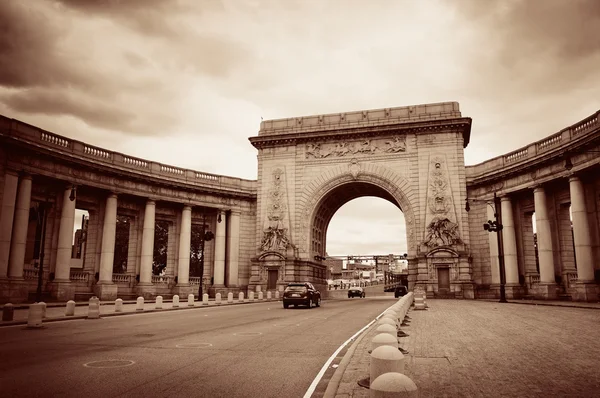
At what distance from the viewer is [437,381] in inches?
322

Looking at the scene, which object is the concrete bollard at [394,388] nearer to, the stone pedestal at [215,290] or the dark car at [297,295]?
the dark car at [297,295]

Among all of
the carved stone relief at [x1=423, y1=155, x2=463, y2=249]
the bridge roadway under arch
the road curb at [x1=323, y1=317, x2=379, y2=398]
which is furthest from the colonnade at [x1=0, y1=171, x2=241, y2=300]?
the road curb at [x1=323, y1=317, x2=379, y2=398]

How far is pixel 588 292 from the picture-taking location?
3144 centimetres

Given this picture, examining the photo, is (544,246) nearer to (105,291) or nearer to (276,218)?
(276,218)

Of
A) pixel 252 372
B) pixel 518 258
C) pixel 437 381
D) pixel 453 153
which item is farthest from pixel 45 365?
pixel 453 153

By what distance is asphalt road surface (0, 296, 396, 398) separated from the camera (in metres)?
7.70

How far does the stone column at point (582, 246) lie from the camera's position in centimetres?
3159

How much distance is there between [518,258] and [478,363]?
36.1 metres

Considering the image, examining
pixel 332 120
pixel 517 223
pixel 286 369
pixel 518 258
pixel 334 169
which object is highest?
pixel 332 120

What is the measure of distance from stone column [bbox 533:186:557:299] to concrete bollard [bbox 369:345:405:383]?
34538mm

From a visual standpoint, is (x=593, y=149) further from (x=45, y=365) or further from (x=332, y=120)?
(x=45, y=365)

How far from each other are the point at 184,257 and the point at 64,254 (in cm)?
1284

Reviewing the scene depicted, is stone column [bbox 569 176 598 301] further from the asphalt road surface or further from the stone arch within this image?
the asphalt road surface

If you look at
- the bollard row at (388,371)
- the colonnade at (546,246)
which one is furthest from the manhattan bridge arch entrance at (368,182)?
the bollard row at (388,371)
